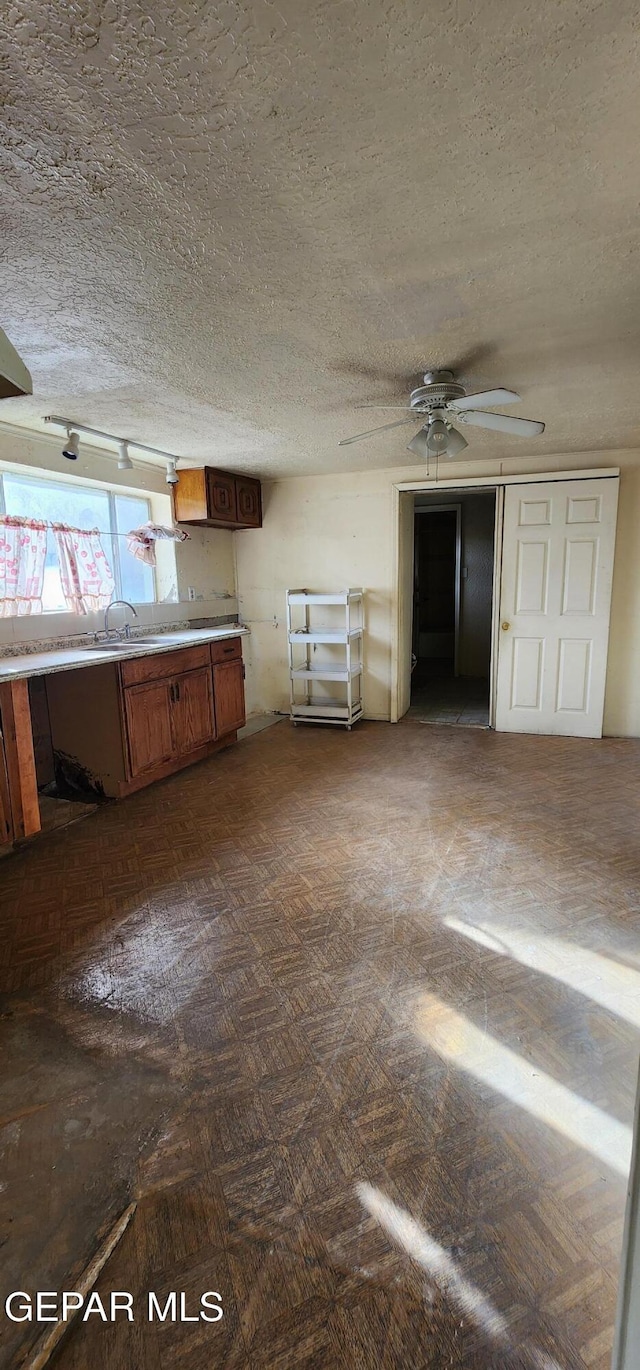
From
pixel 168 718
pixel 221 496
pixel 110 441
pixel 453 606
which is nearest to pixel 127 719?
pixel 168 718

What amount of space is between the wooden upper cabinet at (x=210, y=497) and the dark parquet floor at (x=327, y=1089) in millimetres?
3025

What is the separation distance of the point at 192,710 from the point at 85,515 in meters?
1.68

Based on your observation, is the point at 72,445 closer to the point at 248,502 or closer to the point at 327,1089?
the point at 248,502

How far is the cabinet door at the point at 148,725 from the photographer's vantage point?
372cm

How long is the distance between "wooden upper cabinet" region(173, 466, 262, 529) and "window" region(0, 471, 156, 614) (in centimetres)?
33

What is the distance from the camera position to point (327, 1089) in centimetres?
157

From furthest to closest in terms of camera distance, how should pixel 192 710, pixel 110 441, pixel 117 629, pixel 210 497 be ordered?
pixel 210 497, pixel 117 629, pixel 192 710, pixel 110 441

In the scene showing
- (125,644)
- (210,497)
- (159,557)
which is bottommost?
(125,644)

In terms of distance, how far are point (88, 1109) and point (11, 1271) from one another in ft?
1.24

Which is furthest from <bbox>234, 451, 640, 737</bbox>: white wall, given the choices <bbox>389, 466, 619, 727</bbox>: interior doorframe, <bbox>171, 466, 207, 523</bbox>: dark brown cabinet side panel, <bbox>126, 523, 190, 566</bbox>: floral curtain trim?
<bbox>126, 523, 190, 566</bbox>: floral curtain trim

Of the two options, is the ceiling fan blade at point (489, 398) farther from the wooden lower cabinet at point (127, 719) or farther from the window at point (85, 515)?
the window at point (85, 515)

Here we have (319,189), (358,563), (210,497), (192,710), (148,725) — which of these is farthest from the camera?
(358,563)

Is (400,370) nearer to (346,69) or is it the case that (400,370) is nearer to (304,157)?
(304,157)

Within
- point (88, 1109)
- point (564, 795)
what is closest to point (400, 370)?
point (564, 795)
